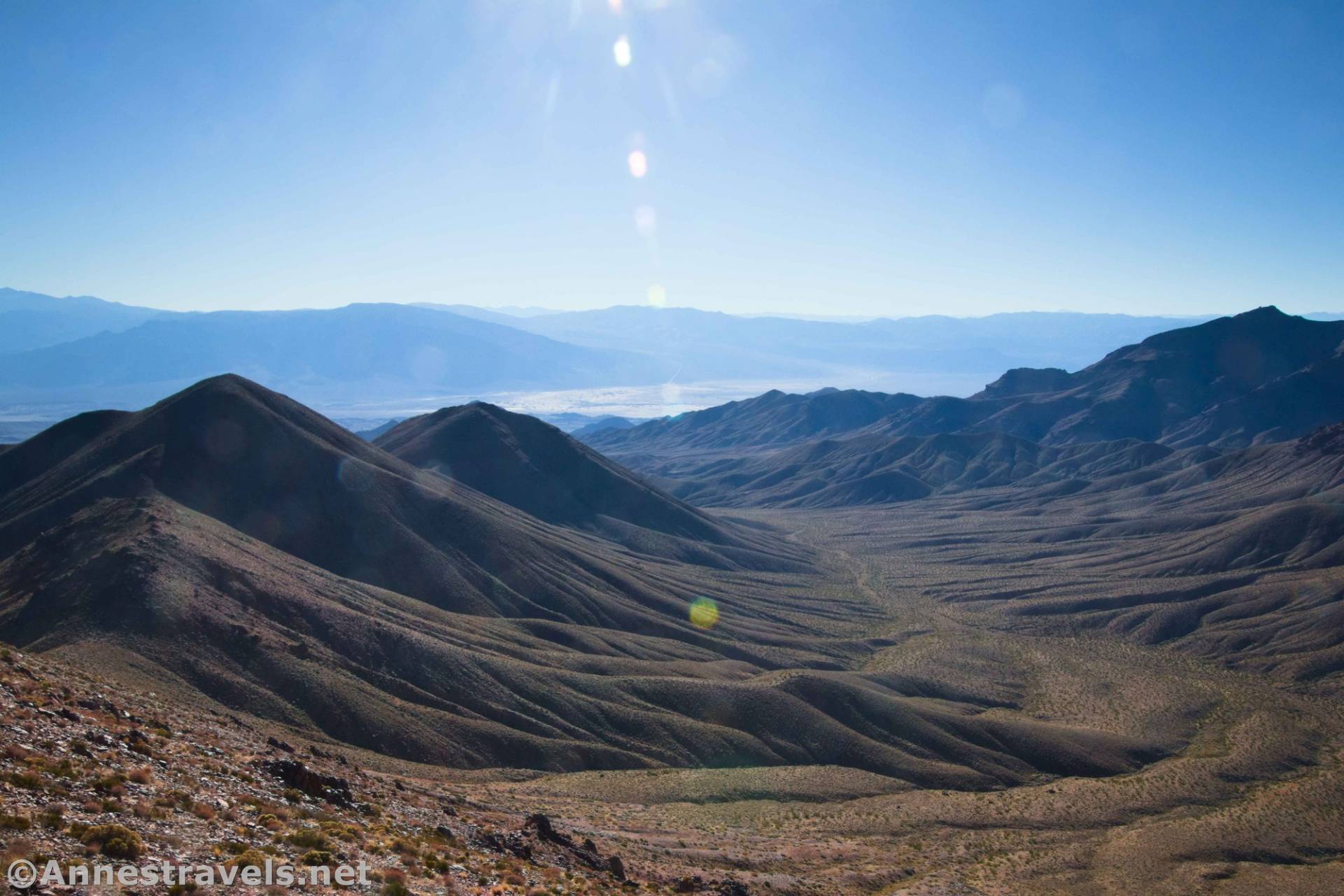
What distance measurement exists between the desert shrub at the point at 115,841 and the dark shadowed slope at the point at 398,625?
99.3ft

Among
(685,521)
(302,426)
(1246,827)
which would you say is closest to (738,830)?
(1246,827)

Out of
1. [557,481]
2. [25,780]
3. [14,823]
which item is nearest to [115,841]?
[14,823]

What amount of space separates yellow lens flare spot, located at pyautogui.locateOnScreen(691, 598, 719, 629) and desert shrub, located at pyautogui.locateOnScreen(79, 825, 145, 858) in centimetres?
7405

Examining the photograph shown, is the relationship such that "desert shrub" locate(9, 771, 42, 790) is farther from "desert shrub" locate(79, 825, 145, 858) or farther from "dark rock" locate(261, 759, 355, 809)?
"dark rock" locate(261, 759, 355, 809)

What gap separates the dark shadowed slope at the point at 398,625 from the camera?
46312 millimetres

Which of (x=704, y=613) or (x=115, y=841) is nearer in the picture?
(x=115, y=841)

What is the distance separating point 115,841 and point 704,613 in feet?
264

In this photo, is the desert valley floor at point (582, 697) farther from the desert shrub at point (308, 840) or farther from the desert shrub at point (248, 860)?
the desert shrub at point (248, 860)

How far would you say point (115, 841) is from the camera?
1473 centimetres

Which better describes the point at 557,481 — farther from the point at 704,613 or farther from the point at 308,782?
the point at 308,782

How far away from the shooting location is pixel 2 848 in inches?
526

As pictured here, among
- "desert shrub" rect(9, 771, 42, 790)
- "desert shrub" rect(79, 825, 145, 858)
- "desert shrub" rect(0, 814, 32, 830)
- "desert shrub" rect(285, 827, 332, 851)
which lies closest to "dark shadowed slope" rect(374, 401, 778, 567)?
"desert shrub" rect(285, 827, 332, 851)

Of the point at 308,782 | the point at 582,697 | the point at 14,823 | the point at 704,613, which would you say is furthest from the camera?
the point at 704,613

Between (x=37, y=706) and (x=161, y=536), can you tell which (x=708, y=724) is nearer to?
(x=161, y=536)
